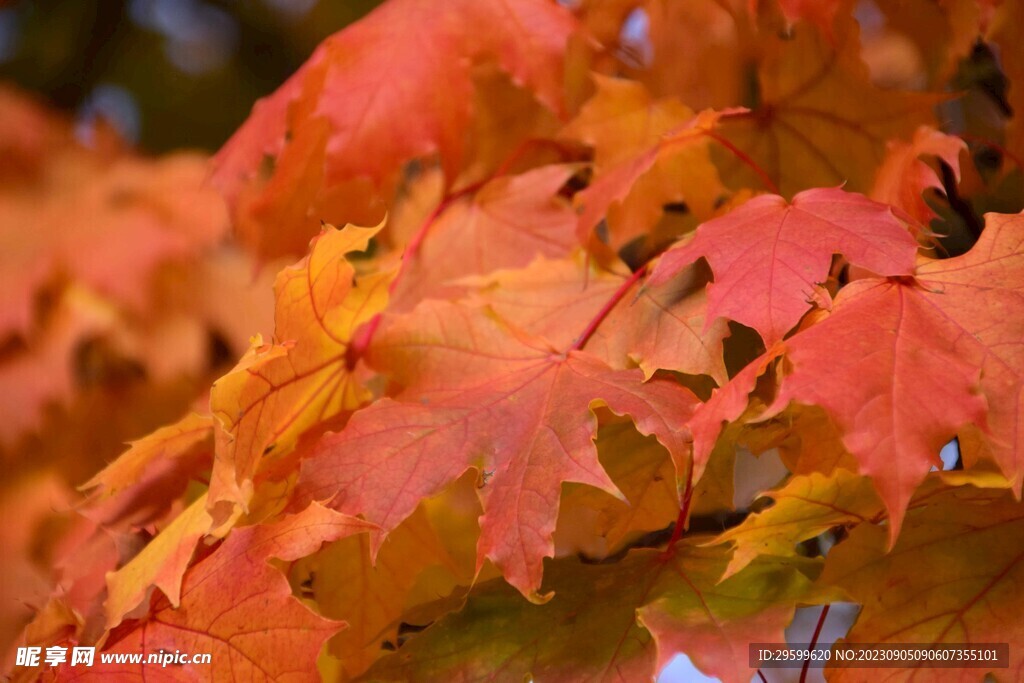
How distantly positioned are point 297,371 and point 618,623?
20 cm

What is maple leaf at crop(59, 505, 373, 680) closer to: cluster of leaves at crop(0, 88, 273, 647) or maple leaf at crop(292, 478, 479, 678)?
maple leaf at crop(292, 478, 479, 678)

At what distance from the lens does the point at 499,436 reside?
0.38m

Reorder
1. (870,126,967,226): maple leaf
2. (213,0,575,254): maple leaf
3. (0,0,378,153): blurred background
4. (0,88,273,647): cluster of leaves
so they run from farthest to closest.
→ (0,0,378,153): blurred background → (0,88,273,647): cluster of leaves → (213,0,575,254): maple leaf → (870,126,967,226): maple leaf

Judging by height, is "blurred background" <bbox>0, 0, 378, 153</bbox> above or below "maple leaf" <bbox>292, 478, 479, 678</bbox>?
above

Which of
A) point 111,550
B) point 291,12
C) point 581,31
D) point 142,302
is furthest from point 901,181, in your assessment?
point 291,12

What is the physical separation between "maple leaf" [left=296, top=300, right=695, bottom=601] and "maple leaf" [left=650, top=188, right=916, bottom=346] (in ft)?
0.16

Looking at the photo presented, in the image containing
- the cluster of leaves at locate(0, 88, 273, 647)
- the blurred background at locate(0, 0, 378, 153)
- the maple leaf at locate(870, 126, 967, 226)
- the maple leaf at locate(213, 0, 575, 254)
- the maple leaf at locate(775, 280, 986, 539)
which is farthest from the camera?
the blurred background at locate(0, 0, 378, 153)

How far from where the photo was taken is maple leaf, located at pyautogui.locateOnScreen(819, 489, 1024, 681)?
33 centimetres

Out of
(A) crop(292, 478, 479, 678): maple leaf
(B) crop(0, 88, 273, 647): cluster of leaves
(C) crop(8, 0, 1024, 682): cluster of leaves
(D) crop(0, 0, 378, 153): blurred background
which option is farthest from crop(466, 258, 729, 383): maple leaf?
(D) crop(0, 0, 378, 153): blurred background

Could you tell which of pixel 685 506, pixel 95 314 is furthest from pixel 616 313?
pixel 95 314

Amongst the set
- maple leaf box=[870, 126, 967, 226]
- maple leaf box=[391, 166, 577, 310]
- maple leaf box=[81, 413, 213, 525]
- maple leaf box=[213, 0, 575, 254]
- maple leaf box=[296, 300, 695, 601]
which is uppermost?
maple leaf box=[213, 0, 575, 254]

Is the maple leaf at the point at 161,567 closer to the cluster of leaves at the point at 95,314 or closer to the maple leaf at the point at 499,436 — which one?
the maple leaf at the point at 499,436

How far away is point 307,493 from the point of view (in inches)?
14.3

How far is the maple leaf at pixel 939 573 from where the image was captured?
0.33 metres
